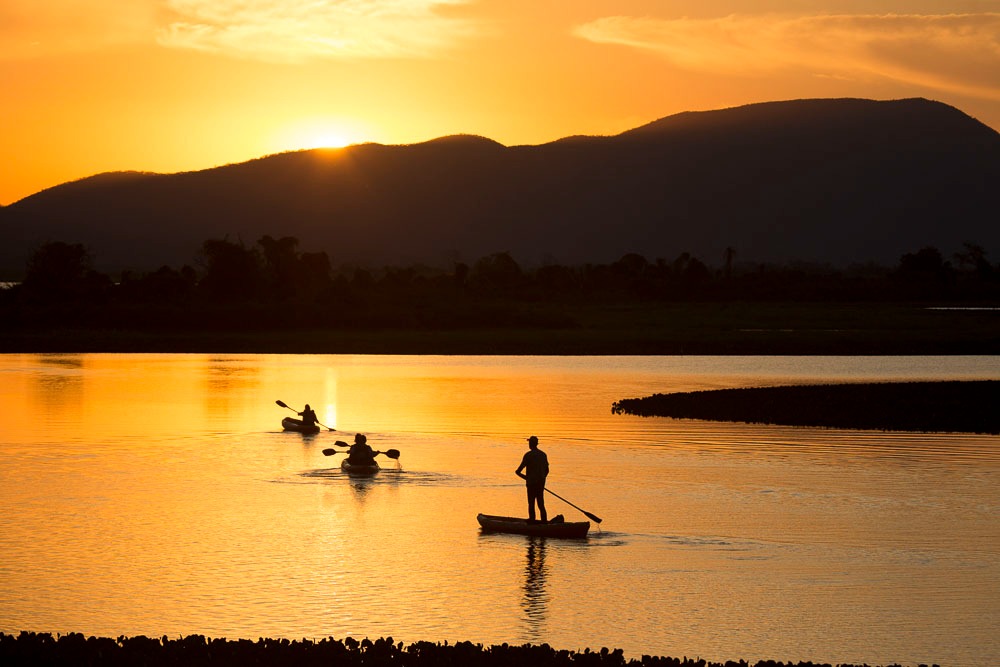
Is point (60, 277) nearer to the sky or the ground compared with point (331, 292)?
nearer to the sky

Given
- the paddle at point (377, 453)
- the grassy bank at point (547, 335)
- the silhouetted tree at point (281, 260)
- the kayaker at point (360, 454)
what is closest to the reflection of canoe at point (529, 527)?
the paddle at point (377, 453)

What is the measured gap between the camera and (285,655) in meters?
18.2

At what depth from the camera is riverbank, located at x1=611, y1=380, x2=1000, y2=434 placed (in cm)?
5469

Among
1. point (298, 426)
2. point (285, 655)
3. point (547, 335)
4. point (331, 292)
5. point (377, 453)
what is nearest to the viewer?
point (285, 655)

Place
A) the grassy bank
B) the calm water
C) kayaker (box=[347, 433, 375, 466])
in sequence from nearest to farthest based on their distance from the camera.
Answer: the calm water < kayaker (box=[347, 433, 375, 466]) < the grassy bank

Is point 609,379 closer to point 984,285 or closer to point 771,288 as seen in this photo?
point 771,288

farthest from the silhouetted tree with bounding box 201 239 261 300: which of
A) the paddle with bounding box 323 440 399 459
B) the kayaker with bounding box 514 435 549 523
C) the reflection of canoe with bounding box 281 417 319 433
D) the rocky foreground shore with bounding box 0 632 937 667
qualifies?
the rocky foreground shore with bounding box 0 632 937 667

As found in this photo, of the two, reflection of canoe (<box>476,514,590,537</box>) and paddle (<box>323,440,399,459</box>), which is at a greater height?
paddle (<box>323,440,399,459</box>)

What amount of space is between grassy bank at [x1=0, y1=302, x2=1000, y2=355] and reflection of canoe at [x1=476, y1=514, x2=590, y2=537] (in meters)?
74.4

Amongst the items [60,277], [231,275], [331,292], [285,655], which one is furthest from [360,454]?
[60,277]

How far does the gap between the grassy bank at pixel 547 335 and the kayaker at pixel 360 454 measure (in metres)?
64.2

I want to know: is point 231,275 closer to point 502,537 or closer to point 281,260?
point 281,260

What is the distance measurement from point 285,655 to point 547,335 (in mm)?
101181

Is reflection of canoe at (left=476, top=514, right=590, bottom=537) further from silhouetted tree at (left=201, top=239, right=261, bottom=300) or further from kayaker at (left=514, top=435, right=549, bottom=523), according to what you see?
silhouetted tree at (left=201, top=239, right=261, bottom=300)
